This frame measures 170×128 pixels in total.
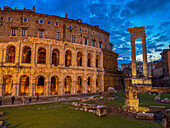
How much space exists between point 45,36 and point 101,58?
1775 centimetres

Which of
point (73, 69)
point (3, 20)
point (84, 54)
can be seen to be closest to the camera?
point (3, 20)

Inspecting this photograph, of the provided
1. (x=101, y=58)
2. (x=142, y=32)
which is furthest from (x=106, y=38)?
(x=142, y=32)

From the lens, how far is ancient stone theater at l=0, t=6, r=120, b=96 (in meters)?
24.4

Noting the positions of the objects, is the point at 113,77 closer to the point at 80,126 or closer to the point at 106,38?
the point at 106,38

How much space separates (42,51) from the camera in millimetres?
32469

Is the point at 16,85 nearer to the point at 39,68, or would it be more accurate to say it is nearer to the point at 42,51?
the point at 39,68

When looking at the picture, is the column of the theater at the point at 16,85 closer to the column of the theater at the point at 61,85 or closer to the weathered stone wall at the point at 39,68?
the weathered stone wall at the point at 39,68

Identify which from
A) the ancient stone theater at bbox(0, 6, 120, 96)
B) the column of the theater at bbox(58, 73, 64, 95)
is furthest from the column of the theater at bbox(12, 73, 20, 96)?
the column of the theater at bbox(58, 73, 64, 95)

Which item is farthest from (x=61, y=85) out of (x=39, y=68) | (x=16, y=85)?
(x=16, y=85)

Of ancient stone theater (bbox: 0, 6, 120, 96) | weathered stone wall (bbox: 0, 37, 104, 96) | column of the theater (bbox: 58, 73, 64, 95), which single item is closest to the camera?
weathered stone wall (bbox: 0, 37, 104, 96)

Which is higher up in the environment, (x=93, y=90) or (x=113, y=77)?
(x=113, y=77)

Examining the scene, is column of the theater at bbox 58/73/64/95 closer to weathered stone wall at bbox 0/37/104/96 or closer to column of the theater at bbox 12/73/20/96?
weathered stone wall at bbox 0/37/104/96

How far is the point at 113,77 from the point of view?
39.7 m

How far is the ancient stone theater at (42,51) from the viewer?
2442 cm
